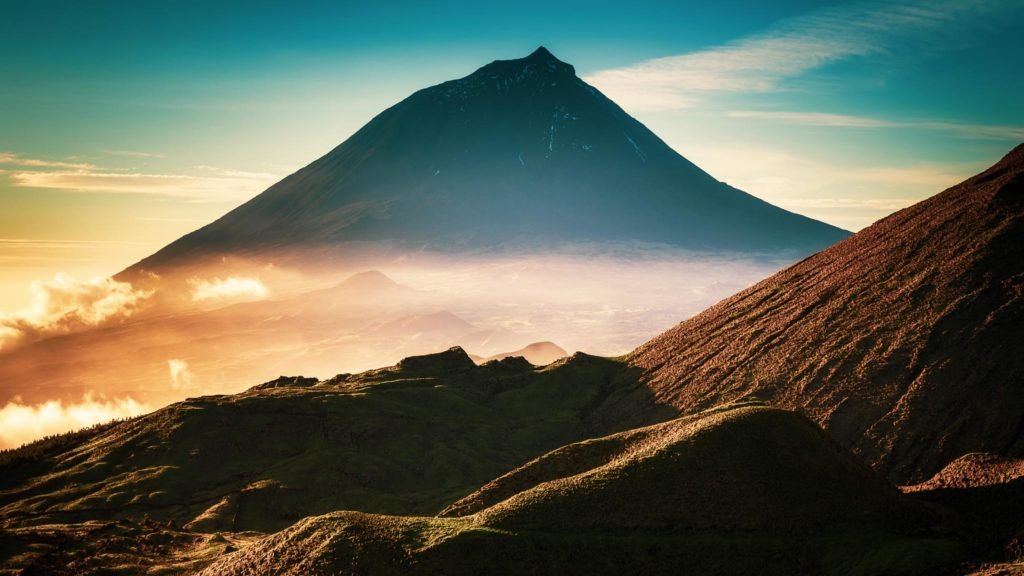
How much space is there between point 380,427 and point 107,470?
27.2 m

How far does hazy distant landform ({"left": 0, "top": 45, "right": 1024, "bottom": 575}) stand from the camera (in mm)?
42656

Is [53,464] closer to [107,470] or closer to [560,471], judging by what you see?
[107,470]

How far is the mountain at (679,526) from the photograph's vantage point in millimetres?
41188

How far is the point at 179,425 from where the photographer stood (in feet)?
297

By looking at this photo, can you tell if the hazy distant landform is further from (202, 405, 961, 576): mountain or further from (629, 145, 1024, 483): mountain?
(629, 145, 1024, 483): mountain

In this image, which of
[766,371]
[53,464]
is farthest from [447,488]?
[53,464]

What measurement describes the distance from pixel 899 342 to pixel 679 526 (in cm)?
4426

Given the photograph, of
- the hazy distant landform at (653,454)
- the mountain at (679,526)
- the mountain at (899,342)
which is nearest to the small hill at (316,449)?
the hazy distant landform at (653,454)

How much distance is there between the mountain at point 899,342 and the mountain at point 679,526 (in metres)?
22.5

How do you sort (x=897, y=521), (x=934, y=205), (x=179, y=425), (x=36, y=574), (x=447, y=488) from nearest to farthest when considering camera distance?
(x=897, y=521), (x=36, y=574), (x=447, y=488), (x=179, y=425), (x=934, y=205)

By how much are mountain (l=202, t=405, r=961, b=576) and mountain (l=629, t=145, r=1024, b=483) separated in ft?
73.7

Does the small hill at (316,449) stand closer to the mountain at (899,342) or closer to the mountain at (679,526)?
the mountain at (899,342)

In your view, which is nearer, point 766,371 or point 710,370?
point 766,371

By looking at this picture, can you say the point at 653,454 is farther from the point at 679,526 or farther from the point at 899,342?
the point at 899,342
